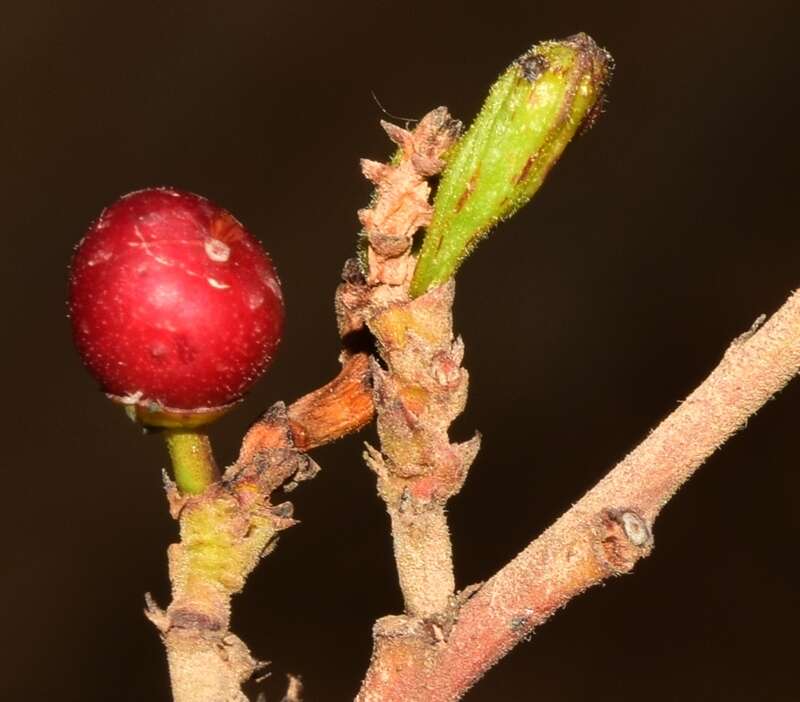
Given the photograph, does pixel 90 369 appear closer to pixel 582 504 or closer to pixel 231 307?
pixel 231 307

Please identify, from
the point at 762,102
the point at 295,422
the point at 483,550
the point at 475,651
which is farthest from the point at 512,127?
the point at 762,102

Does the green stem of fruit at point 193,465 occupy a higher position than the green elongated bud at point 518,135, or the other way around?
the green elongated bud at point 518,135

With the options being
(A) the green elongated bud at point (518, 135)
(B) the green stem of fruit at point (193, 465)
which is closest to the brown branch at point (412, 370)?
(A) the green elongated bud at point (518, 135)

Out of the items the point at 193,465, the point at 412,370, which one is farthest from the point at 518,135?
the point at 193,465

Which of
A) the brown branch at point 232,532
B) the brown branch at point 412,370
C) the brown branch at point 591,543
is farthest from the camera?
the brown branch at point 232,532

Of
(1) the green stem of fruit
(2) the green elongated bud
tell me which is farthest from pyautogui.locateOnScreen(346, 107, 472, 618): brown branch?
(1) the green stem of fruit

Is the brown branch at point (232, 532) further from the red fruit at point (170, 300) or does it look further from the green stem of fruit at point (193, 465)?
the red fruit at point (170, 300)
